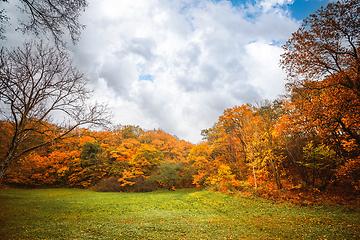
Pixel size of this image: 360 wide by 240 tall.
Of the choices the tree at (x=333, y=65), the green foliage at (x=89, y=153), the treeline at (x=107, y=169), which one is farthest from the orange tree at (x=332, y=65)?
the green foliage at (x=89, y=153)

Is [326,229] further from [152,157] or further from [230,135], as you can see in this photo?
[152,157]

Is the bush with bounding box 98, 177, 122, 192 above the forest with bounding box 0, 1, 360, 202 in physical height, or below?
below

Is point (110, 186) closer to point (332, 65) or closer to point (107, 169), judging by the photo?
point (107, 169)

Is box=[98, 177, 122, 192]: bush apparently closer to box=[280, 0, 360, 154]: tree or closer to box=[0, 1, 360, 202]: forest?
box=[0, 1, 360, 202]: forest

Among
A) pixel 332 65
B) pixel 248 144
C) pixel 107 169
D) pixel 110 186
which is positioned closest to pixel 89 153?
pixel 107 169

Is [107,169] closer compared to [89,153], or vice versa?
[107,169]

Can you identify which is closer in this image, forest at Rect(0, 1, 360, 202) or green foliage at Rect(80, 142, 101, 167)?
forest at Rect(0, 1, 360, 202)

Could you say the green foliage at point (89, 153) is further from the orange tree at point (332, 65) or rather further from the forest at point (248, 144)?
the orange tree at point (332, 65)

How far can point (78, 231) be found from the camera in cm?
704

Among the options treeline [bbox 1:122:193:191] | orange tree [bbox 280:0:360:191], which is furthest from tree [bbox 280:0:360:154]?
treeline [bbox 1:122:193:191]

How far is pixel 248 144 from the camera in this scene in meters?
16.7

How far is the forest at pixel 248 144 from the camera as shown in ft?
22.7

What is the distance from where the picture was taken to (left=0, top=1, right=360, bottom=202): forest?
6922 millimetres

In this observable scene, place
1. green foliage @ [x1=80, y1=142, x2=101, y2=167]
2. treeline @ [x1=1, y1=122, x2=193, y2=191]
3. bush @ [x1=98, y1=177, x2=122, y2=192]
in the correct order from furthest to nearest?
green foliage @ [x1=80, y1=142, x2=101, y2=167] → bush @ [x1=98, y1=177, x2=122, y2=192] → treeline @ [x1=1, y1=122, x2=193, y2=191]
